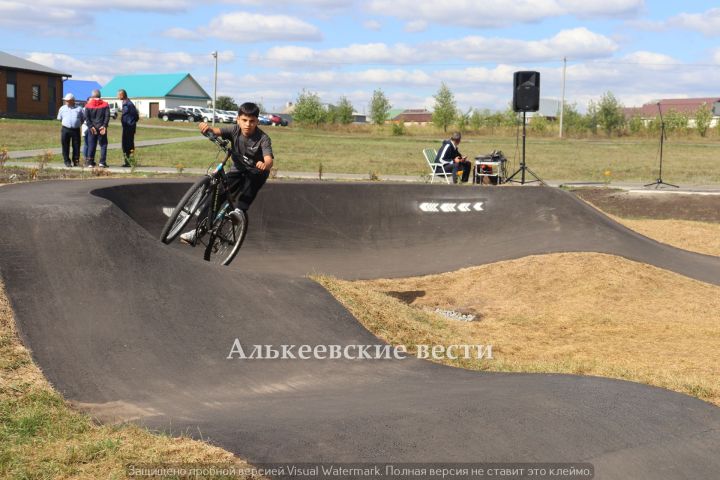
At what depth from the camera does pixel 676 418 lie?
5004mm

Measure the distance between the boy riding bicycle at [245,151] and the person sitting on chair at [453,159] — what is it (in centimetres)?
995

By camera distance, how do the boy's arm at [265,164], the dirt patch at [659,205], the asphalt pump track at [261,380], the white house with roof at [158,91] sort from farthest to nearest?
the white house with roof at [158,91], the dirt patch at [659,205], the boy's arm at [265,164], the asphalt pump track at [261,380]

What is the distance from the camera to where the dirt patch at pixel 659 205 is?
18.5 m

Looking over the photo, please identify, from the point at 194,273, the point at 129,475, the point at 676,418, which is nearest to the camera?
→ the point at 129,475

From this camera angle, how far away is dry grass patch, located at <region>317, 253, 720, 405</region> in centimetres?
770

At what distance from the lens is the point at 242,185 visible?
346 inches

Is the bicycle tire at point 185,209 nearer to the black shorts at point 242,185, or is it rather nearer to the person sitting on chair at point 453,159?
the black shorts at point 242,185

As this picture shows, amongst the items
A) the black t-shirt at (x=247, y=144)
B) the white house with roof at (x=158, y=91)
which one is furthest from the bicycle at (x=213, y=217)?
the white house with roof at (x=158, y=91)

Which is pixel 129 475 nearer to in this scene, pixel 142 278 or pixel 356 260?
pixel 142 278

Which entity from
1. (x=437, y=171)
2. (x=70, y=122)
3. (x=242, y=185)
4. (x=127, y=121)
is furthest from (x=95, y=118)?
(x=242, y=185)

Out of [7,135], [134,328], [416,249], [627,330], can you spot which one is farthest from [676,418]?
[7,135]

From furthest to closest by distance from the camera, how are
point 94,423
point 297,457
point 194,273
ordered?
1. point 194,273
2. point 94,423
3. point 297,457

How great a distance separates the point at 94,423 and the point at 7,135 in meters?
33.3

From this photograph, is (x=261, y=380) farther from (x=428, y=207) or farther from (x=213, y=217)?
(x=428, y=207)
